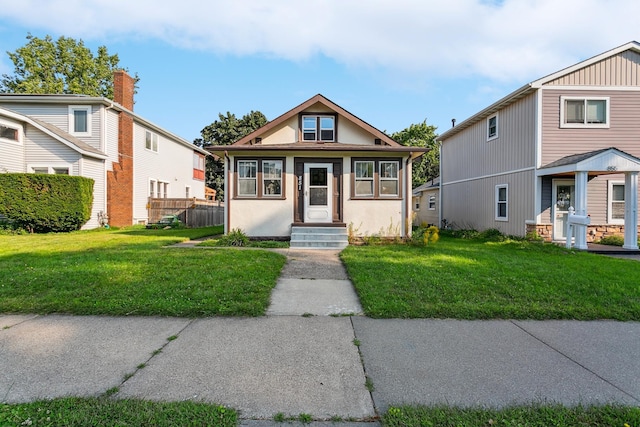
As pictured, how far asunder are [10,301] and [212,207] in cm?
1677

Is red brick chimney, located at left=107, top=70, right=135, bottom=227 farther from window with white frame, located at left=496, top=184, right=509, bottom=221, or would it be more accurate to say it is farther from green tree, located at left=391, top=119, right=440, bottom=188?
green tree, located at left=391, top=119, right=440, bottom=188

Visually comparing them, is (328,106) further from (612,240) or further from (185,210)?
(612,240)

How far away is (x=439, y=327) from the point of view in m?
4.04

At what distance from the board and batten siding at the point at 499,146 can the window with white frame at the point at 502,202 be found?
0.77m

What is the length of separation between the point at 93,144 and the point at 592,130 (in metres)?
22.1

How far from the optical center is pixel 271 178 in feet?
38.8

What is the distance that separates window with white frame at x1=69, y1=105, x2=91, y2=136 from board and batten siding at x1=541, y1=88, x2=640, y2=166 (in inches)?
813

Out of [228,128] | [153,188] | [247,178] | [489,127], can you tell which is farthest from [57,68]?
[489,127]

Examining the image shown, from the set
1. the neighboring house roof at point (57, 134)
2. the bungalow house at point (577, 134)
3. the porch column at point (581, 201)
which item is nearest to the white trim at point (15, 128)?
Answer: the neighboring house roof at point (57, 134)

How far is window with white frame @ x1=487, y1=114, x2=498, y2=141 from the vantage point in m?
14.5

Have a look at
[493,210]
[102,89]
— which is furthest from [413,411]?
[102,89]

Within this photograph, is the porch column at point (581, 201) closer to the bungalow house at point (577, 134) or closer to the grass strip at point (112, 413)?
the bungalow house at point (577, 134)

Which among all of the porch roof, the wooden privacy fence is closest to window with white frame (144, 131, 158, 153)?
the wooden privacy fence

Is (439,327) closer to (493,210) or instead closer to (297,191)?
(297,191)
